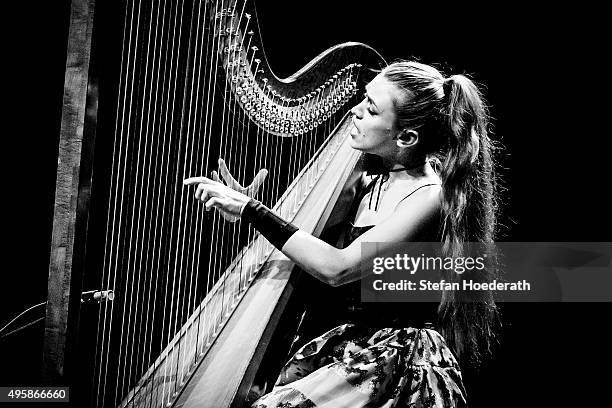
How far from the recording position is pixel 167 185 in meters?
1.42

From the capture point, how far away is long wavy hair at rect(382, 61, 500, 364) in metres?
1.56

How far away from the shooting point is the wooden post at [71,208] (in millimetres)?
944

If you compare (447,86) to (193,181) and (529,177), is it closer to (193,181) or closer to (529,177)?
(193,181)

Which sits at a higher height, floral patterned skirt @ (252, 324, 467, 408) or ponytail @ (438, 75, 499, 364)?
ponytail @ (438, 75, 499, 364)

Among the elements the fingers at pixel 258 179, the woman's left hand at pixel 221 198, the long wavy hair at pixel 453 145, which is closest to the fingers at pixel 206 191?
the woman's left hand at pixel 221 198

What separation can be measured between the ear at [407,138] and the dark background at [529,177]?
1047 mm

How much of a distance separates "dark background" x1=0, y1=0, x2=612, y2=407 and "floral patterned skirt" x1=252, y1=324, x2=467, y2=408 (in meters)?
1.14

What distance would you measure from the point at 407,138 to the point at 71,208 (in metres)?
0.95

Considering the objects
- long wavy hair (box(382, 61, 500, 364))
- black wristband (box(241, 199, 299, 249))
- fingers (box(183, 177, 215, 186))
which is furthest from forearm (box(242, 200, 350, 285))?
long wavy hair (box(382, 61, 500, 364))

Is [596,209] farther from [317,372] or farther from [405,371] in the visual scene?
[317,372]

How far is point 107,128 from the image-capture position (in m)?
1.00

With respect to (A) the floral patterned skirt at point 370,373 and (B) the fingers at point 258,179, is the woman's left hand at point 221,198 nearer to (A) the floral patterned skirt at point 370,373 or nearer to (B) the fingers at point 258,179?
(B) the fingers at point 258,179

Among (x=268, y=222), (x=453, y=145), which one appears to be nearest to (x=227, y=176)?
(x=268, y=222)

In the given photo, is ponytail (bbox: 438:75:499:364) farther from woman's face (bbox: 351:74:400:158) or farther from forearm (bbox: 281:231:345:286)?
forearm (bbox: 281:231:345:286)
